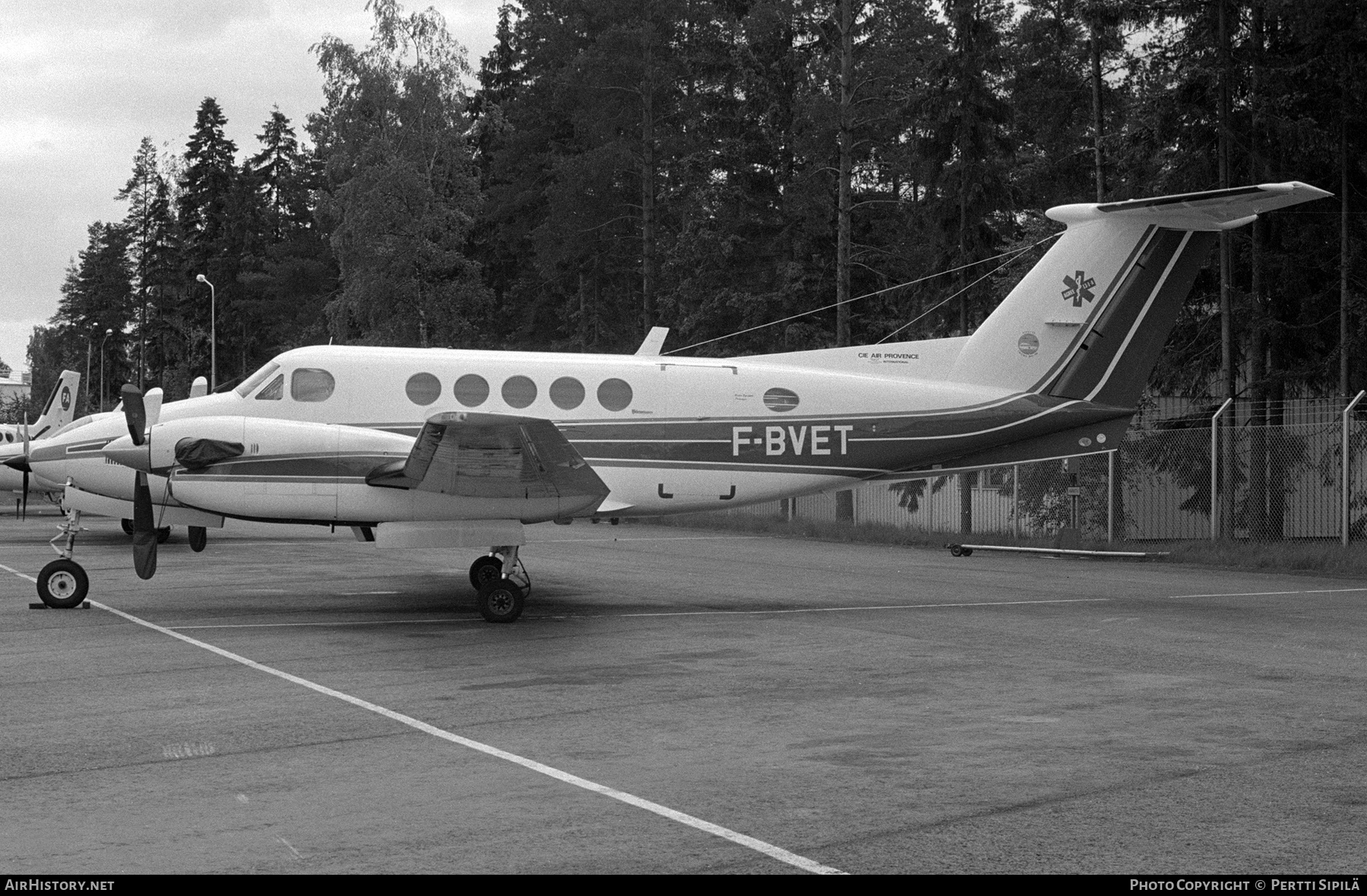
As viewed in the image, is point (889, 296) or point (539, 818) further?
point (889, 296)

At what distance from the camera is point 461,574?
18781 millimetres

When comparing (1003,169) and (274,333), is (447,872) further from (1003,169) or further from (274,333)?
(274,333)

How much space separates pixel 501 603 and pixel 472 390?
8.95 feet

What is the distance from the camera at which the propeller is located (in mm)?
13414

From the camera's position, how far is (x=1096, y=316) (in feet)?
52.5

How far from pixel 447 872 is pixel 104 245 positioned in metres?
121

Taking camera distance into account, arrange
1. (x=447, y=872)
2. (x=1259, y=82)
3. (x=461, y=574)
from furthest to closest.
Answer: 1. (x=1259, y=82)
2. (x=461, y=574)
3. (x=447, y=872)

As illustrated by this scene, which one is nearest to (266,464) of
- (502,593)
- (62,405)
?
(502,593)

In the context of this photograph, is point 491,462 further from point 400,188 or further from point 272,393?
point 400,188

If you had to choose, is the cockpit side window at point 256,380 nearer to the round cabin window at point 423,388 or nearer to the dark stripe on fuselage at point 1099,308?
the round cabin window at point 423,388

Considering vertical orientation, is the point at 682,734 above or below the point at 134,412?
below

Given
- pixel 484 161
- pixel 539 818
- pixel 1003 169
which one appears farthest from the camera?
pixel 484 161

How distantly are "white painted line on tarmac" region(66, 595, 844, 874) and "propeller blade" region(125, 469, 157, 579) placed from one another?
8.58 ft

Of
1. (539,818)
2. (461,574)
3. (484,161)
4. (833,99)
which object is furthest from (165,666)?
(484,161)
